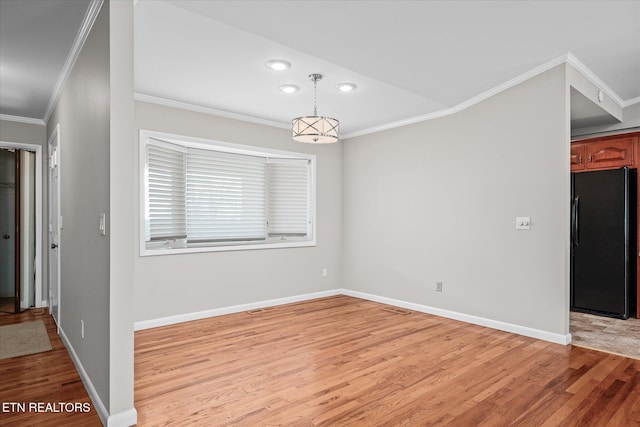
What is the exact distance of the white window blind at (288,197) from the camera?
5594mm

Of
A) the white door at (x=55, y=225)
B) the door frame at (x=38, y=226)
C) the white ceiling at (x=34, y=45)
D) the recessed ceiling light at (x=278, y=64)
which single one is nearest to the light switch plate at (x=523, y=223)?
the recessed ceiling light at (x=278, y=64)

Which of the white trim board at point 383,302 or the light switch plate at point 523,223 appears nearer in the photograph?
the white trim board at point 383,302

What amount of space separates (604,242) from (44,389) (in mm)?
5764

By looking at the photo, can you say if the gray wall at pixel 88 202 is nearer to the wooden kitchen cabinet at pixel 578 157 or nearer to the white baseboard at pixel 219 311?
the white baseboard at pixel 219 311

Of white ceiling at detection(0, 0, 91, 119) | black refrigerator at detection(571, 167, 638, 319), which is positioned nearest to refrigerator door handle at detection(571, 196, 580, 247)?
black refrigerator at detection(571, 167, 638, 319)

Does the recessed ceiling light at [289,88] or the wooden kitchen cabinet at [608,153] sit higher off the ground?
the recessed ceiling light at [289,88]

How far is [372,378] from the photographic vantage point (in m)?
2.95

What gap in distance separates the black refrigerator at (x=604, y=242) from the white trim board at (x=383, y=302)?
5.03 ft

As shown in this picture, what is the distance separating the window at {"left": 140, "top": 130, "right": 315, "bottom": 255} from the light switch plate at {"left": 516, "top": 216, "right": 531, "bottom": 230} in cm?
279

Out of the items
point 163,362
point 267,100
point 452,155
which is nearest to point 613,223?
point 452,155

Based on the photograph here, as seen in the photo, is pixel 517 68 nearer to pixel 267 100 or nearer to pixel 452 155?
pixel 452 155

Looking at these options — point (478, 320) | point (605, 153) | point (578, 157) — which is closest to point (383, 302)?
point (478, 320)

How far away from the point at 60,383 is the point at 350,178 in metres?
4.43

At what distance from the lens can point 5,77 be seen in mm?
3732
